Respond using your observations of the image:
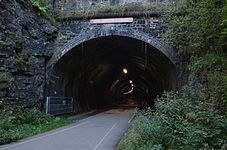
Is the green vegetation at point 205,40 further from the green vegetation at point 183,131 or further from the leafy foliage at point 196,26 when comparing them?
the green vegetation at point 183,131

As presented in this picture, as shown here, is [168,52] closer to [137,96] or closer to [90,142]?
[90,142]

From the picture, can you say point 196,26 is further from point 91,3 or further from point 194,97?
point 91,3

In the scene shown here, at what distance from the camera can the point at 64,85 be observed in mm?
12195

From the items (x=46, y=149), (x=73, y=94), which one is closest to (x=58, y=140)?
(x=46, y=149)

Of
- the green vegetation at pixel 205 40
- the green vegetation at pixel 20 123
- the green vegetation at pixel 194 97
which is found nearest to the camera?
the green vegetation at pixel 194 97

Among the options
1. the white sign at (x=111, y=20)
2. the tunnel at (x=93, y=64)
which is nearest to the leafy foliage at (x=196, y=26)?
the tunnel at (x=93, y=64)

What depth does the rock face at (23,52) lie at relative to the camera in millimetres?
7367

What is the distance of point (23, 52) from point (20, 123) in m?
3.30

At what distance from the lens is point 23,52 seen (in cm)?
841

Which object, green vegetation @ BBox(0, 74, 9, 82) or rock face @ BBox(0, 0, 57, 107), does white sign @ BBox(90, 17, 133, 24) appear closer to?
rock face @ BBox(0, 0, 57, 107)

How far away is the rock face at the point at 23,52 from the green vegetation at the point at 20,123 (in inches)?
20.6

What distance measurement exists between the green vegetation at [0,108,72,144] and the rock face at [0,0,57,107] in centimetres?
52

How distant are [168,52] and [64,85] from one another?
23.7ft

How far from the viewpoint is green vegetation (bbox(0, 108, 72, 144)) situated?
5.42 metres
